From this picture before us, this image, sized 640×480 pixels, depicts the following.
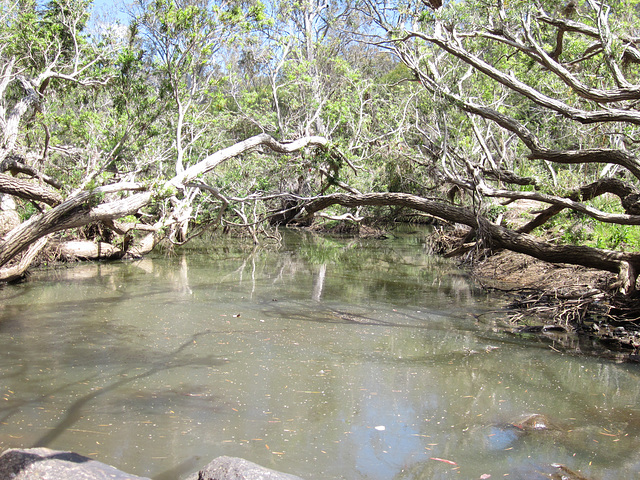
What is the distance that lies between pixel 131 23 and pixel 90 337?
585 cm

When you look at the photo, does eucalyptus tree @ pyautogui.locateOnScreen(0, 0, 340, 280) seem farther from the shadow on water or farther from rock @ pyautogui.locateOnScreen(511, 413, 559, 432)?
rock @ pyautogui.locateOnScreen(511, 413, 559, 432)

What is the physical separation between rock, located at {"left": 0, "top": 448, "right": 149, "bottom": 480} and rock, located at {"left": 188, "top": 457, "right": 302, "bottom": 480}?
0.46m

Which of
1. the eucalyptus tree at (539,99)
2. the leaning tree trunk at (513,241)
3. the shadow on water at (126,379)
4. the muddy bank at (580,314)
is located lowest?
the shadow on water at (126,379)

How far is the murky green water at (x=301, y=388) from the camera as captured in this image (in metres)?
4.40

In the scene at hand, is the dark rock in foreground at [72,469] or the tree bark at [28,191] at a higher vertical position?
the tree bark at [28,191]

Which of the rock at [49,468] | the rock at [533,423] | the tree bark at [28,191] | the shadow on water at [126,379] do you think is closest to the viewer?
the rock at [49,468]

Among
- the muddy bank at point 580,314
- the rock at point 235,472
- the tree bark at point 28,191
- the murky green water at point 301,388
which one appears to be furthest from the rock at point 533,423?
the tree bark at point 28,191

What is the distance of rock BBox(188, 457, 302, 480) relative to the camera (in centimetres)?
323

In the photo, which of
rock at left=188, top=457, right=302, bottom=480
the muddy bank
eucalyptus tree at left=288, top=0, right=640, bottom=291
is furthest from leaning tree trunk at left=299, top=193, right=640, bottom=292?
rock at left=188, top=457, right=302, bottom=480

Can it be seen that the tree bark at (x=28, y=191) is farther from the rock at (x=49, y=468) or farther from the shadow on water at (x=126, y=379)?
the rock at (x=49, y=468)

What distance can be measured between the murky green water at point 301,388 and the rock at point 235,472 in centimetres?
80

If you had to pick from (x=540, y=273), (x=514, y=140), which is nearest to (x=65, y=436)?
(x=540, y=273)

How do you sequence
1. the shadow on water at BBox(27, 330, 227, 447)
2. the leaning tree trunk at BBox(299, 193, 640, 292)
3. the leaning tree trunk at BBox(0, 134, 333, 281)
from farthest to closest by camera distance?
1. the leaning tree trunk at BBox(299, 193, 640, 292)
2. the leaning tree trunk at BBox(0, 134, 333, 281)
3. the shadow on water at BBox(27, 330, 227, 447)

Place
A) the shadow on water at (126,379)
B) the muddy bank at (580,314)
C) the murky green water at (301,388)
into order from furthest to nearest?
the muddy bank at (580,314)
the shadow on water at (126,379)
the murky green water at (301,388)
